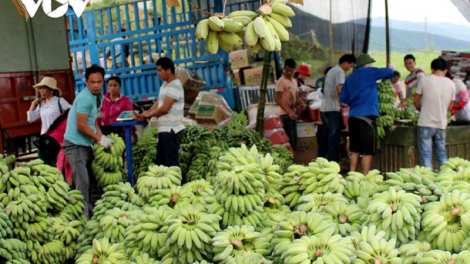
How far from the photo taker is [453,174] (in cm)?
260

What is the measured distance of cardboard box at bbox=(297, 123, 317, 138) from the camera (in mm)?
7496

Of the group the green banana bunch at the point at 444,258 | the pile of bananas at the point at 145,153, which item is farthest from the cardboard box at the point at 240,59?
the green banana bunch at the point at 444,258

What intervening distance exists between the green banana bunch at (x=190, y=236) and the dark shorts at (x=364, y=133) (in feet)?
13.6

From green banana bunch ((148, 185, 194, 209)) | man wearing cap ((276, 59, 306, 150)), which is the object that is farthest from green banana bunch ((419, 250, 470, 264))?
man wearing cap ((276, 59, 306, 150))

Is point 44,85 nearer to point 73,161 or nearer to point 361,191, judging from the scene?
point 73,161

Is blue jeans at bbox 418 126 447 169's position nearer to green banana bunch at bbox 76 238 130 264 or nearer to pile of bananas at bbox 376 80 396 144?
pile of bananas at bbox 376 80 396 144

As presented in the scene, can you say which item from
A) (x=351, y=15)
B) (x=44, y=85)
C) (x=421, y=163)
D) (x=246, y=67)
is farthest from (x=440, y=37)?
(x=44, y=85)

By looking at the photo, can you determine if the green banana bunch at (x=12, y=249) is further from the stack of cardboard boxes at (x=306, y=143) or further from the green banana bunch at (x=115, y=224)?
the stack of cardboard boxes at (x=306, y=143)

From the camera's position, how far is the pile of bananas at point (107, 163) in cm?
464

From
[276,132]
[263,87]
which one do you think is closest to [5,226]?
[263,87]

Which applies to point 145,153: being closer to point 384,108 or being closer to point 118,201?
point 384,108

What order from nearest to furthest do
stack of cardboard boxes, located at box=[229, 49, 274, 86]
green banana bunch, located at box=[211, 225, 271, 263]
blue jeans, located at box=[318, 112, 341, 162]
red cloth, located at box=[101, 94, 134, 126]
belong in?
1. green banana bunch, located at box=[211, 225, 271, 263]
2. red cloth, located at box=[101, 94, 134, 126]
3. blue jeans, located at box=[318, 112, 341, 162]
4. stack of cardboard boxes, located at box=[229, 49, 274, 86]

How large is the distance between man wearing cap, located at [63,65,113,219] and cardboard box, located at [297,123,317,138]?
3.62 metres

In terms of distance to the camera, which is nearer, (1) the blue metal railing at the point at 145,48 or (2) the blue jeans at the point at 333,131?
(2) the blue jeans at the point at 333,131
